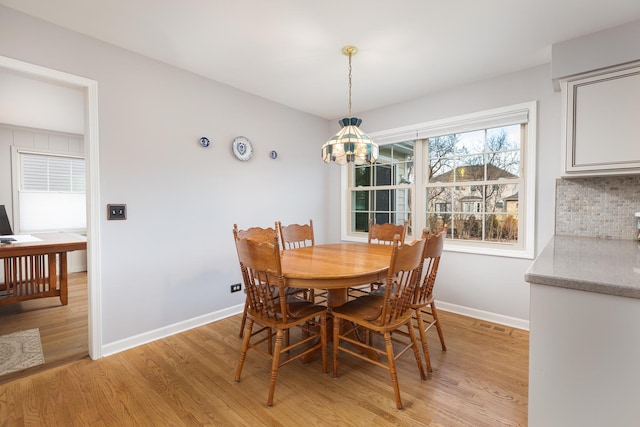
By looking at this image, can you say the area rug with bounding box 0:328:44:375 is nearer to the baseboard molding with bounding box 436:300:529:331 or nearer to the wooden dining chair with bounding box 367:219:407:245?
the wooden dining chair with bounding box 367:219:407:245

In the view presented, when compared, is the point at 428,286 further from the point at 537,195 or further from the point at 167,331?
the point at 167,331

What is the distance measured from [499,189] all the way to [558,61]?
1.15 meters

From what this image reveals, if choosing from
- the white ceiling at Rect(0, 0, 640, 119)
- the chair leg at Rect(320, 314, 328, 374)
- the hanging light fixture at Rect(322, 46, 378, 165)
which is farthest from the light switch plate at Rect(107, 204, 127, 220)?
the chair leg at Rect(320, 314, 328, 374)

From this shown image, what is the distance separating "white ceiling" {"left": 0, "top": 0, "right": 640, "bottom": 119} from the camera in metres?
1.84

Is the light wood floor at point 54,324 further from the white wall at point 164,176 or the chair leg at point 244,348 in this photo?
the chair leg at point 244,348

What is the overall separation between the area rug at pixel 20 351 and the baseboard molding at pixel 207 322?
0.49m

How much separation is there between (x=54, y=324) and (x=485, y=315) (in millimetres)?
4211

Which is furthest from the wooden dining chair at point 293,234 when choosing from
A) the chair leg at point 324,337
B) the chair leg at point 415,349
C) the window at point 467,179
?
the chair leg at point 415,349

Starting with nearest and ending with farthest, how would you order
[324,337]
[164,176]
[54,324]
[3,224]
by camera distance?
[324,337]
[164,176]
[54,324]
[3,224]

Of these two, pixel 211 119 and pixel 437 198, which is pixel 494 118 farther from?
pixel 211 119

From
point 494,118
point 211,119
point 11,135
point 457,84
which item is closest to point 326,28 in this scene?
point 211,119

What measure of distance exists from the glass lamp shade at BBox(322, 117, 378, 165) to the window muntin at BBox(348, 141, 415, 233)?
1.54 metres

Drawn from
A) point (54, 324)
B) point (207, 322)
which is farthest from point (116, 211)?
point (54, 324)

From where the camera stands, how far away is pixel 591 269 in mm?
1176
